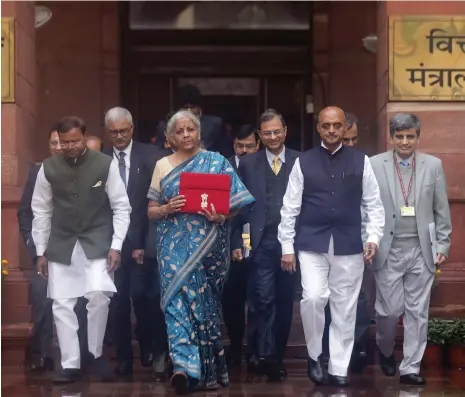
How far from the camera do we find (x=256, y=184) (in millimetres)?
9172

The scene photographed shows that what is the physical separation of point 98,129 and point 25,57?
3.13 metres

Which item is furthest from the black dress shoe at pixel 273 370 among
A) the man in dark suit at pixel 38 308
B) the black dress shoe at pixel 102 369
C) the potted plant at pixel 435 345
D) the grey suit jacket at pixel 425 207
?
the man in dark suit at pixel 38 308

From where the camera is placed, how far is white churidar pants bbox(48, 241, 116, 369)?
8.74 m

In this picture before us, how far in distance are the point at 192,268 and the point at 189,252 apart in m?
0.11

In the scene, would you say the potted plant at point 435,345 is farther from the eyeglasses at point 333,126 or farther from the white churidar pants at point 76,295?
the white churidar pants at point 76,295

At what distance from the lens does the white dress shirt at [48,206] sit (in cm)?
885

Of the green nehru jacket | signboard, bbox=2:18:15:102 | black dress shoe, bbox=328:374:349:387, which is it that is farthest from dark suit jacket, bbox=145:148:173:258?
signboard, bbox=2:18:15:102

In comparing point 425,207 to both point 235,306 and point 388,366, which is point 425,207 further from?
point 235,306

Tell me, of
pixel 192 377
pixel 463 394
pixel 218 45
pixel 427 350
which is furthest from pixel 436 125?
pixel 218 45

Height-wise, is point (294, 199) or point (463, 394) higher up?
point (294, 199)

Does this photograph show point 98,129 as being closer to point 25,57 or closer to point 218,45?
point 218,45

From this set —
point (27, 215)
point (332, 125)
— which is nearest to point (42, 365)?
point (27, 215)

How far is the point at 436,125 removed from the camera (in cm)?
1040

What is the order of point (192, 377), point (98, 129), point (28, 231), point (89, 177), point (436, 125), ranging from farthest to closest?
point (98, 129), point (436, 125), point (28, 231), point (89, 177), point (192, 377)
